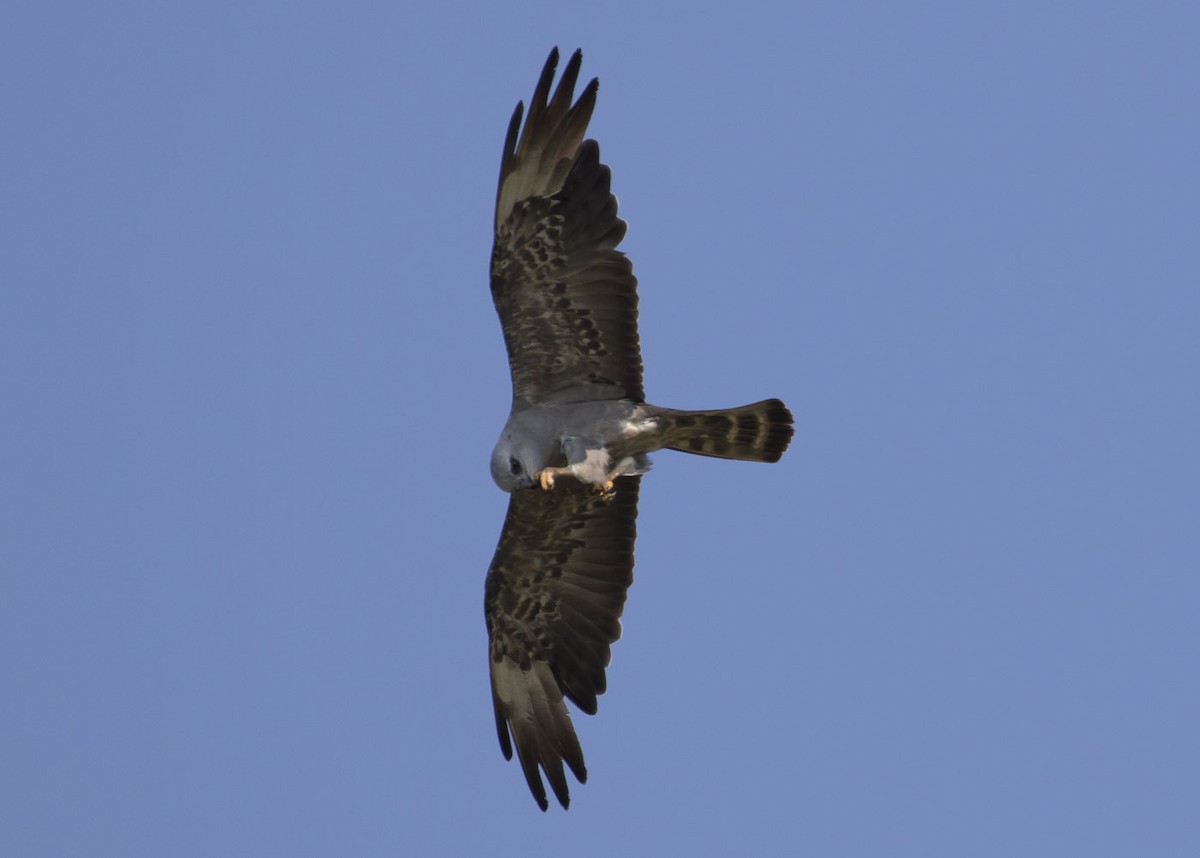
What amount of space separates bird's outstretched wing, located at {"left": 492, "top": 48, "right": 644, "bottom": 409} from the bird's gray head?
0.66 metres

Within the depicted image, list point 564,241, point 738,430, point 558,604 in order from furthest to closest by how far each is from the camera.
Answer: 1. point 558,604
2. point 738,430
3. point 564,241

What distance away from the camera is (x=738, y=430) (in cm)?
1128

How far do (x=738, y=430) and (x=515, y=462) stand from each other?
5.02ft

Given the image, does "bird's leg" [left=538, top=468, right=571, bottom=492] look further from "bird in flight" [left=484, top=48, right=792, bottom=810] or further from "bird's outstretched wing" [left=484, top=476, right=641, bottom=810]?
"bird's outstretched wing" [left=484, top=476, right=641, bottom=810]

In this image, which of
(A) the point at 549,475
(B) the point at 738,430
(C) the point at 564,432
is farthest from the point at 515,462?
(B) the point at 738,430

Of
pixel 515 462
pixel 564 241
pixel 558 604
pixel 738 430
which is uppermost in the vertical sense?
pixel 564 241

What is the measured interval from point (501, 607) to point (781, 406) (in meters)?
2.64

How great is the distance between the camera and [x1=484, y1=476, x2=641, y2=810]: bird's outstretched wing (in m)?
11.9

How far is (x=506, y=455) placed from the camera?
11.4 m

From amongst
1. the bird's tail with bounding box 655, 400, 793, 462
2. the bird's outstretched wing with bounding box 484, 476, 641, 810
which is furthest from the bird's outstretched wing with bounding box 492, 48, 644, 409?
the bird's outstretched wing with bounding box 484, 476, 641, 810

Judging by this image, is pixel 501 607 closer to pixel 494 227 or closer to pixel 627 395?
pixel 627 395

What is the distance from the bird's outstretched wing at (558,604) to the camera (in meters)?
11.9

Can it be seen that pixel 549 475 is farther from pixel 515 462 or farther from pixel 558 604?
pixel 558 604

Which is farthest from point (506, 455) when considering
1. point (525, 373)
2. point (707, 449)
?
point (707, 449)
